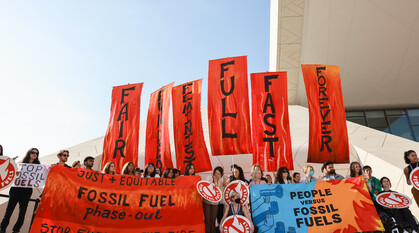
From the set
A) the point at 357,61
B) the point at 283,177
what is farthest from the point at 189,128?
the point at 357,61

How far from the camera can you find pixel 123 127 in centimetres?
864

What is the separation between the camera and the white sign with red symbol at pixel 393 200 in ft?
15.6

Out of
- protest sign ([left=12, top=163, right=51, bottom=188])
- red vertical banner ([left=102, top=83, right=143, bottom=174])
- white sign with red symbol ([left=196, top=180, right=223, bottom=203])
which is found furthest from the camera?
red vertical banner ([left=102, top=83, right=143, bottom=174])

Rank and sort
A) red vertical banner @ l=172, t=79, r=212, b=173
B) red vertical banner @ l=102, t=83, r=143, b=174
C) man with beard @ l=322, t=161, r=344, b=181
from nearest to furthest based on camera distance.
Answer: man with beard @ l=322, t=161, r=344, b=181 < red vertical banner @ l=172, t=79, r=212, b=173 < red vertical banner @ l=102, t=83, r=143, b=174

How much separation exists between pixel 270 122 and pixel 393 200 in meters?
3.43

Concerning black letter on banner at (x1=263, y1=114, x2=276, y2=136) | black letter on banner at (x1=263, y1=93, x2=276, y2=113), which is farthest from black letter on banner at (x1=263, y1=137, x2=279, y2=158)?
black letter on banner at (x1=263, y1=93, x2=276, y2=113)

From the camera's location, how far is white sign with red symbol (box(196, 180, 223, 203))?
485 centimetres

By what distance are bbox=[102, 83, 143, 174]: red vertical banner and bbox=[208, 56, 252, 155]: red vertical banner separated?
8.73 feet

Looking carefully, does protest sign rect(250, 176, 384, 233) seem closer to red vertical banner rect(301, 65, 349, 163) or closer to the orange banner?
the orange banner

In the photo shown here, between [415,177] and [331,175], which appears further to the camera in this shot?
[331,175]

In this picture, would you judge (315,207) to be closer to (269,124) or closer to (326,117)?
(269,124)

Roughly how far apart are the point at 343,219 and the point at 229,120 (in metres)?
3.73

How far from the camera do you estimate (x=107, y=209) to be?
15.2ft

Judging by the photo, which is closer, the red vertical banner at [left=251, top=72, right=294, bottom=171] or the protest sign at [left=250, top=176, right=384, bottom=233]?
the protest sign at [left=250, top=176, right=384, bottom=233]
